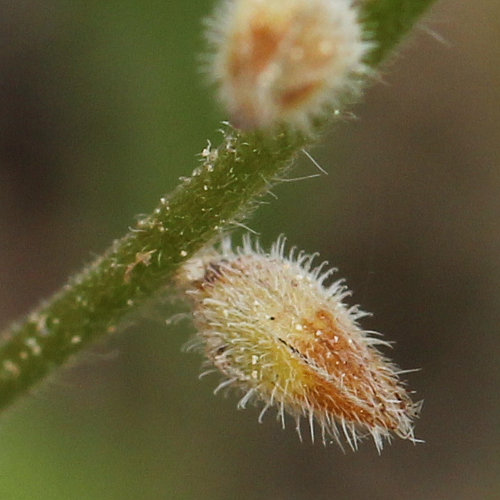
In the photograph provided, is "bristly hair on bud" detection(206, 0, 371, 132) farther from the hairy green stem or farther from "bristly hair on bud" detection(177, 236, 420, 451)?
"bristly hair on bud" detection(177, 236, 420, 451)

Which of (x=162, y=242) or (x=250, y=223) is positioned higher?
(x=250, y=223)

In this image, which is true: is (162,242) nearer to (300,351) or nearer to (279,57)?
(300,351)

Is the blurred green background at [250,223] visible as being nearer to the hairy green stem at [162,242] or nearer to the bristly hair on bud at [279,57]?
the hairy green stem at [162,242]

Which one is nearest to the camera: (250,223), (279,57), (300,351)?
(279,57)

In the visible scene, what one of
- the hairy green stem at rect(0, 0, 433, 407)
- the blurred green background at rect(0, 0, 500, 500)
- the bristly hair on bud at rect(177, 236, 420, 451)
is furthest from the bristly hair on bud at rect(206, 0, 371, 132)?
the blurred green background at rect(0, 0, 500, 500)

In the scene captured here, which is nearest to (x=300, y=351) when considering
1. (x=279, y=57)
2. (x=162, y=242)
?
(x=162, y=242)

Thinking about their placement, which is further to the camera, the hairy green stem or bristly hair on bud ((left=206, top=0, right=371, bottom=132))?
the hairy green stem

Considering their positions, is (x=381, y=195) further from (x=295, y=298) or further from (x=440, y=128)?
(x=295, y=298)

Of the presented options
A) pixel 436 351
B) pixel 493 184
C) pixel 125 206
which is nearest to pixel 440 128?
pixel 493 184
